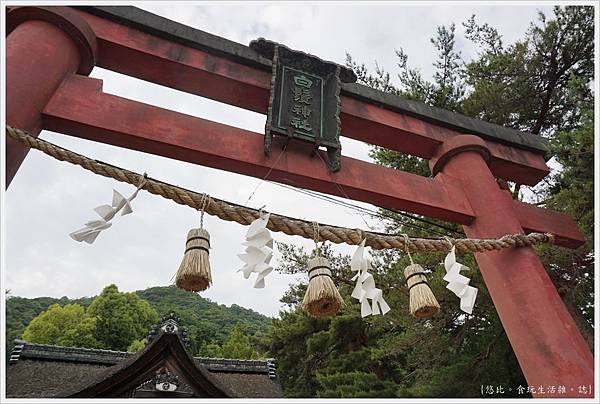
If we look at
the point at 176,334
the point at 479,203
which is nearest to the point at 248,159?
the point at 479,203

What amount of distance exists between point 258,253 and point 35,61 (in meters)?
2.05

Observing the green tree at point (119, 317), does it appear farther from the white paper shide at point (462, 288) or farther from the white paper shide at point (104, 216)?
the white paper shide at point (462, 288)

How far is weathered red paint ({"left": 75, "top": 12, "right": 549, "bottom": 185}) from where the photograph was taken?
3.37m

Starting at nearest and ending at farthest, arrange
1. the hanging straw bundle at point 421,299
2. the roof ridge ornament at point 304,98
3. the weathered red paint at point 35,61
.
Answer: the hanging straw bundle at point 421,299 < the weathered red paint at point 35,61 < the roof ridge ornament at point 304,98

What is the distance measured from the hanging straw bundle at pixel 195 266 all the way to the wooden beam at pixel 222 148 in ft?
3.67

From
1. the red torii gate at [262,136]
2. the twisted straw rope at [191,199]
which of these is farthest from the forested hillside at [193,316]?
the twisted straw rope at [191,199]

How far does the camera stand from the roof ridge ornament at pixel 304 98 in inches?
128

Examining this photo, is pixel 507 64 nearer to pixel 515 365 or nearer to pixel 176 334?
pixel 515 365

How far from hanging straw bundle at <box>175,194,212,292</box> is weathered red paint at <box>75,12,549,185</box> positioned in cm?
195

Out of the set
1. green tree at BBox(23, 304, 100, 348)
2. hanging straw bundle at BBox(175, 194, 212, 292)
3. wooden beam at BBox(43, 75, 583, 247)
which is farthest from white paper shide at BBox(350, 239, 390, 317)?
green tree at BBox(23, 304, 100, 348)

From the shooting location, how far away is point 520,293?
3.12 metres

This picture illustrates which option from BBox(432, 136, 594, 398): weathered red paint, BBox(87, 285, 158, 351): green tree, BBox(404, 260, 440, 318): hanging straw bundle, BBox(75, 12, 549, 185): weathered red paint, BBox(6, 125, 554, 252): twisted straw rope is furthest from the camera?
BBox(87, 285, 158, 351): green tree

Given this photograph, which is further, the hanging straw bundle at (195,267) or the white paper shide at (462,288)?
the white paper shide at (462,288)

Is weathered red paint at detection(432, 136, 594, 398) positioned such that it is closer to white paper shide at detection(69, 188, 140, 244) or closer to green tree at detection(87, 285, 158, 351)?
white paper shide at detection(69, 188, 140, 244)
